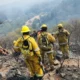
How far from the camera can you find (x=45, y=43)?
1306 centimetres

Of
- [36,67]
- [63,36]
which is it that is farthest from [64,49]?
[36,67]

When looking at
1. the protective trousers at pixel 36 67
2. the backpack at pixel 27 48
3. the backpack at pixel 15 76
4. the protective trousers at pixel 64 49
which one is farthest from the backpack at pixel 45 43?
the protective trousers at pixel 64 49

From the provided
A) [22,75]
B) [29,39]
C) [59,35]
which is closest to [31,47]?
[29,39]

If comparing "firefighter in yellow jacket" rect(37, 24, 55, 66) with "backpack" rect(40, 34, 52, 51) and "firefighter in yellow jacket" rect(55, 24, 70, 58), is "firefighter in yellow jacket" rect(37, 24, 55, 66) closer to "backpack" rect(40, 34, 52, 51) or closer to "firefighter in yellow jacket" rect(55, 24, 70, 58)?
"backpack" rect(40, 34, 52, 51)

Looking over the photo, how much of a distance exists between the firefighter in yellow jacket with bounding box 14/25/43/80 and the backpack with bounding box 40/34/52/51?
7.45ft

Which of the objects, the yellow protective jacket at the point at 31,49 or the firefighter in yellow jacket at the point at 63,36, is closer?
the yellow protective jacket at the point at 31,49

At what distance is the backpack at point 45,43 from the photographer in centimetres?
1290

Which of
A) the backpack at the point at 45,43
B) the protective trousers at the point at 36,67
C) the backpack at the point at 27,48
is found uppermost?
the backpack at the point at 27,48

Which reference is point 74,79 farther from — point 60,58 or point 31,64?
point 60,58

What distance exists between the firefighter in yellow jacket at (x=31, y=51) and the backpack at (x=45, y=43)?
7.45 feet

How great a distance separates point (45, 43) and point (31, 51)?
279 centimetres

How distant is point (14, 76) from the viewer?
469 inches

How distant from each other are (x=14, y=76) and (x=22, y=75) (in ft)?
1.08

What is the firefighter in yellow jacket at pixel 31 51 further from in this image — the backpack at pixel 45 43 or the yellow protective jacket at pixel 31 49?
the backpack at pixel 45 43
